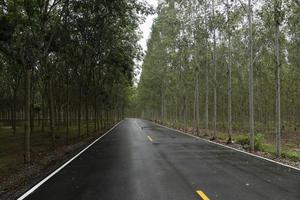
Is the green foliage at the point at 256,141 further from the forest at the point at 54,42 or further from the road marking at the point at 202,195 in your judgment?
the road marking at the point at 202,195

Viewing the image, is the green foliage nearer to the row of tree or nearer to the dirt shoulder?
the row of tree

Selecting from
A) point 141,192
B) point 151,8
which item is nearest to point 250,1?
point 151,8

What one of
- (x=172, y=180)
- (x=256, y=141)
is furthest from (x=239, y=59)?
(x=172, y=180)

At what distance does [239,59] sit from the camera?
128ft

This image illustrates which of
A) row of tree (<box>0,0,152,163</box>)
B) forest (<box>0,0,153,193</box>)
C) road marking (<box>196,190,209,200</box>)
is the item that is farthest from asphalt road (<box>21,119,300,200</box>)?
row of tree (<box>0,0,152,163</box>)

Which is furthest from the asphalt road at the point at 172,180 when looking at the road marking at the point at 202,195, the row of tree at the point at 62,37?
the row of tree at the point at 62,37

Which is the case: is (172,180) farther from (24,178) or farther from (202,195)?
(24,178)

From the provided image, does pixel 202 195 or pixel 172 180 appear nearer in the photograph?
pixel 202 195

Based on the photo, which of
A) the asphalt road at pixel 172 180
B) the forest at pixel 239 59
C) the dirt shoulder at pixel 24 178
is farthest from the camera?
the forest at pixel 239 59

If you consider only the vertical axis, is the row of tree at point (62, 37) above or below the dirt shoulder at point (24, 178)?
above

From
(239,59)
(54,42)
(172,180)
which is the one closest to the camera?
(172,180)

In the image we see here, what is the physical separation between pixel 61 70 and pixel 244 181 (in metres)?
25.8

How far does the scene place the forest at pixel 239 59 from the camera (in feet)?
54.4

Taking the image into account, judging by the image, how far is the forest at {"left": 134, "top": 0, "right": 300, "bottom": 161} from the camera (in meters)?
16.6
